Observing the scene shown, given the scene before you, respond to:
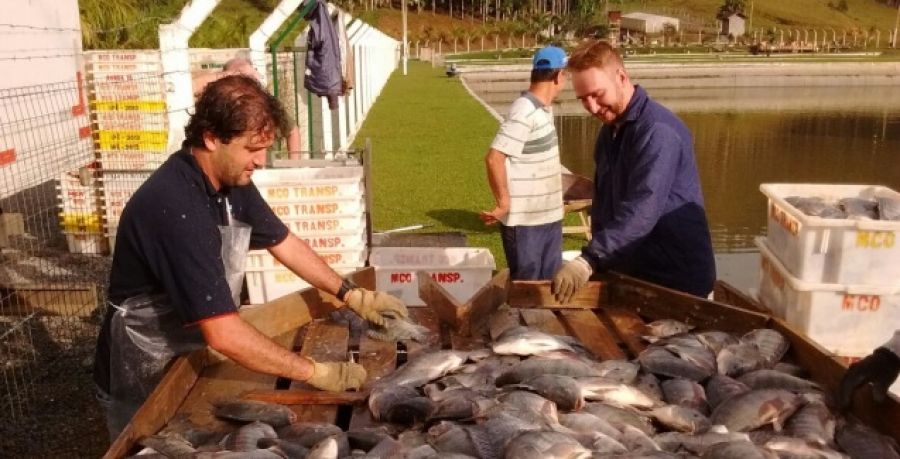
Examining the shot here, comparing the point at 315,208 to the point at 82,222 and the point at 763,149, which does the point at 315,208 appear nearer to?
the point at 82,222

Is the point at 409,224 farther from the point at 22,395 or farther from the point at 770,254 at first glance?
the point at 770,254

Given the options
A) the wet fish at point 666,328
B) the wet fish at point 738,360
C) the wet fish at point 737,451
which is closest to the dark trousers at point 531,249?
the wet fish at point 666,328

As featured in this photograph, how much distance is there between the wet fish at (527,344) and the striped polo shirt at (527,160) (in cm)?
274

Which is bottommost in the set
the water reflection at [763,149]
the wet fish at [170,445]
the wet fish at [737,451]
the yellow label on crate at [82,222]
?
the water reflection at [763,149]

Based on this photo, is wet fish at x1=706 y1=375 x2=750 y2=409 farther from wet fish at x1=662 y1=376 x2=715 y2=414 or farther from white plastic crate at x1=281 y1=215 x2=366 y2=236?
white plastic crate at x1=281 y1=215 x2=366 y2=236

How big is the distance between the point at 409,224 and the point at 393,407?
25.3 feet

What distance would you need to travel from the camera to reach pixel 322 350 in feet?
12.3

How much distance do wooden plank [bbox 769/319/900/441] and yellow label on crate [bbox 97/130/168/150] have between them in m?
7.56

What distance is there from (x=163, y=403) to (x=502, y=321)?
164 cm

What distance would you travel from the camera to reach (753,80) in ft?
164

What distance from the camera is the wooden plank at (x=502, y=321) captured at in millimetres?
3803

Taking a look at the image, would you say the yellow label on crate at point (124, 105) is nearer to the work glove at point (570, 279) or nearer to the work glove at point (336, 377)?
the work glove at point (570, 279)

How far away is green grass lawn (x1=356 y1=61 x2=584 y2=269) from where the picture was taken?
35.4 feet

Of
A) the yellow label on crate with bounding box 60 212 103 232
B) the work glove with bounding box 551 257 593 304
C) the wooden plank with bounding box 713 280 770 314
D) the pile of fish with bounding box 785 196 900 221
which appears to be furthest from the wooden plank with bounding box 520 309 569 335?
the yellow label on crate with bounding box 60 212 103 232
